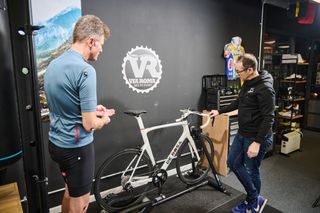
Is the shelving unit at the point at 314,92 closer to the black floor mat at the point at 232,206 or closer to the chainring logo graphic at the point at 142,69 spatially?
the black floor mat at the point at 232,206

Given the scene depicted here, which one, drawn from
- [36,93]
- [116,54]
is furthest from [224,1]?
[36,93]

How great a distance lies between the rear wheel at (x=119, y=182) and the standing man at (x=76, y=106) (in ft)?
2.44

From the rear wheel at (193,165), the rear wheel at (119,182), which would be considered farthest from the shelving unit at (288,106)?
the rear wheel at (119,182)

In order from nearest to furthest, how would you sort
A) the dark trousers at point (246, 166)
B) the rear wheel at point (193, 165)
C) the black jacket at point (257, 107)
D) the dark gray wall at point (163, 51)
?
the black jacket at point (257, 107), the dark trousers at point (246, 166), the dark gray wall at point (163, 51), the rear wheel at point (193, 165)

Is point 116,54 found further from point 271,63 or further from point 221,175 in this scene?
point 271,63

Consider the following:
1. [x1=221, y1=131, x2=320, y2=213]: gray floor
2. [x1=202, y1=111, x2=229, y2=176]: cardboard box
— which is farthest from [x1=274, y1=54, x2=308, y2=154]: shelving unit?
[x1=202, y1=111, x2=229, y2=176]: cardboard box

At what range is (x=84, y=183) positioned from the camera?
144 centimetres

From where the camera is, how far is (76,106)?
1.33m

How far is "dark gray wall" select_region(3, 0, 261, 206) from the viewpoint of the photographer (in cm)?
235

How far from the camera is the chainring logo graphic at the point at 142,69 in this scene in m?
2.49

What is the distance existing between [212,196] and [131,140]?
1.12m

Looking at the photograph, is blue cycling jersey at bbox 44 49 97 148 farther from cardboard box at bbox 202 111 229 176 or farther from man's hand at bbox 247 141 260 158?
cardboard box at bbox 202 111 229 176

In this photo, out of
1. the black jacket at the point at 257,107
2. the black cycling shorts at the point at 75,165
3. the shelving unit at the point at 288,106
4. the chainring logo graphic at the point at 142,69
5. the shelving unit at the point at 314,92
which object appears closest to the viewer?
the black cycling shorts at the point at 75,165

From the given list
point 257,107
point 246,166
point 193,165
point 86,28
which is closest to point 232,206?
point 246,166
